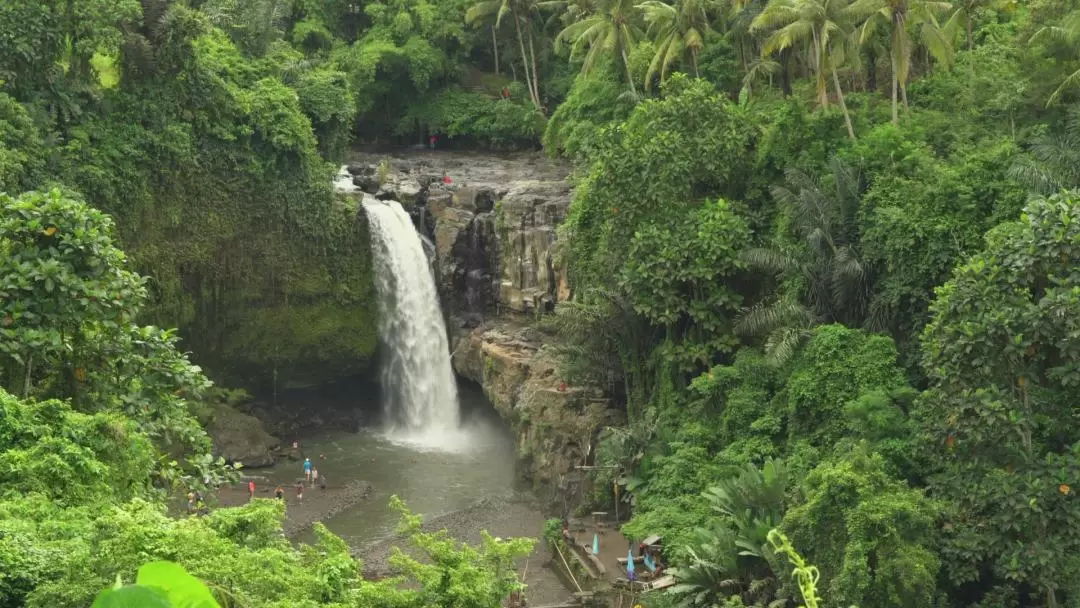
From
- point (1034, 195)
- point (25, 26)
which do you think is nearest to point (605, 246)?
point (1034, 195)

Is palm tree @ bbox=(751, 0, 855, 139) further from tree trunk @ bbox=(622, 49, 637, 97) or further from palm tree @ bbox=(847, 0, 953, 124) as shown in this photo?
tree trunk @ bbox=(622, 49, 637, 97)

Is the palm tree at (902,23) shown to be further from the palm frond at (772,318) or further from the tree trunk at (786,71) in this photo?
the palm frond at (772,318)

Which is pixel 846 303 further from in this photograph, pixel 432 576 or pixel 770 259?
pixel 432 576

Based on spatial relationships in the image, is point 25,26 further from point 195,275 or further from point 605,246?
point 605,246

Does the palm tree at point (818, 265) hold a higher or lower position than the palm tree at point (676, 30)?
lower

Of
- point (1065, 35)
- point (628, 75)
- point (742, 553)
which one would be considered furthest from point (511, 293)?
point (1065, 35)

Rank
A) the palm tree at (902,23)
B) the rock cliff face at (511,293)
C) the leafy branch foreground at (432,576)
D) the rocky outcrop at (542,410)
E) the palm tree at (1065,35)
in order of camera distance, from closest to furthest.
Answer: the leafy branch foreground at (432,576)
the palm tree at (1065,35)
the palm tree at (902,23)
the rocky outcrop at (542,410)
the rock cliff face at (511,293)

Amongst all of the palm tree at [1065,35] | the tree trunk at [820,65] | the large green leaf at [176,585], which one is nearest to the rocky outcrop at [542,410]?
the tree trunk at [820,65]

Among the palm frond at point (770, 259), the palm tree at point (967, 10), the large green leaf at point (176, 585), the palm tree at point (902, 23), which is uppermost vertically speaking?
the palm tree at point (967, 10)
